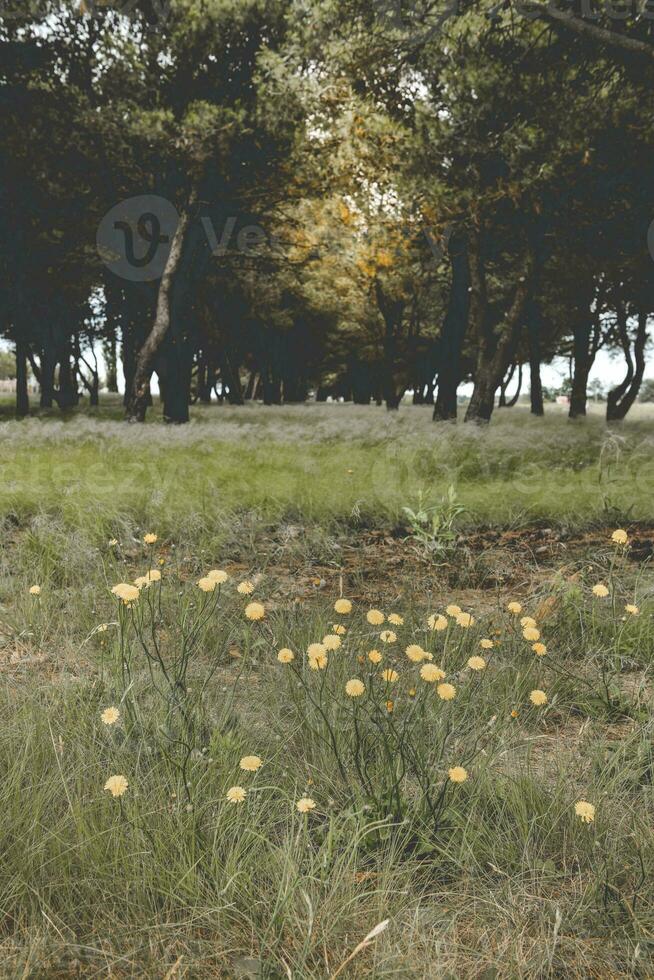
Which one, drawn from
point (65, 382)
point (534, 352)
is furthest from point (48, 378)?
point (534, 352)

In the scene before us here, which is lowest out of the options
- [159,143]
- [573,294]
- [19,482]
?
[19,482]

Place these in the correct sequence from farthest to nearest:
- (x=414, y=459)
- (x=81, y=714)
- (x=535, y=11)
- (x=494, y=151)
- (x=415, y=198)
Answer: (x=415, y=198) → (x=494, y=151) → (x=414, y=459) → (x=535, y=11) → (x=81, y=714)

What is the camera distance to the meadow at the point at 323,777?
5.56 ft

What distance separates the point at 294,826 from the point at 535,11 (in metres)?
9.12

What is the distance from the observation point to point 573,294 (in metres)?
22.0

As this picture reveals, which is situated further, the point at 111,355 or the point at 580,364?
the point at 111,355

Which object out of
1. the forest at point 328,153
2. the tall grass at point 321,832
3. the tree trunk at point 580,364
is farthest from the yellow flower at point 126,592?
the tree trunk at point 580,364

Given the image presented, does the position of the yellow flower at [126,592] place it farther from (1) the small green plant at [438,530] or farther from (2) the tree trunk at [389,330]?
(2) the tree trunk at [389,330]

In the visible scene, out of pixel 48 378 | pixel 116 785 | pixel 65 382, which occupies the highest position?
pixel 48 378

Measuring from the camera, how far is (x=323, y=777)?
2236 mm

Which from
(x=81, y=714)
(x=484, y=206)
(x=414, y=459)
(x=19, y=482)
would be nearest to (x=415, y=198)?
(x=484, y=206)

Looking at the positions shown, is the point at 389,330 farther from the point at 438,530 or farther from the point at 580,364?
the point at 438,530

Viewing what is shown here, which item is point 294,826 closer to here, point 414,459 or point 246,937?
point 246,937

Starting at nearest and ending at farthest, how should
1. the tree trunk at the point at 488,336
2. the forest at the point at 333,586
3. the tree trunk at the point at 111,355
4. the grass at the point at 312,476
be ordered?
the forest at the point at 333,586 < the grass at the point at 312,476 < the tree trunk at the point at 488,336 < the tree trunk at the point at 111,355
